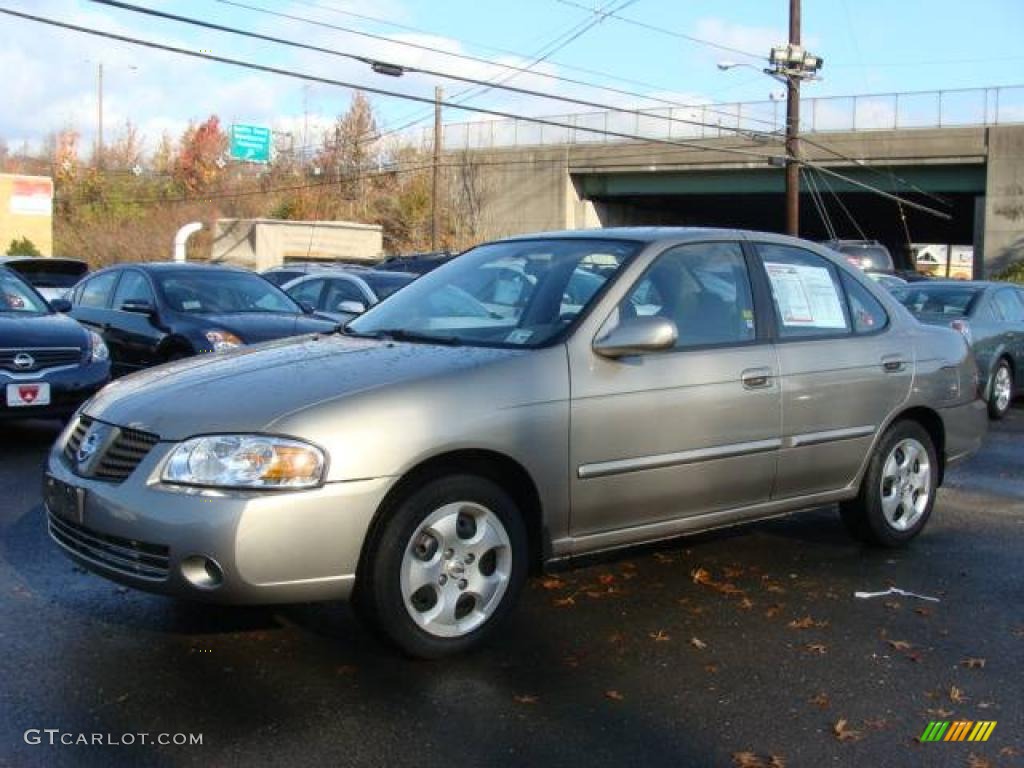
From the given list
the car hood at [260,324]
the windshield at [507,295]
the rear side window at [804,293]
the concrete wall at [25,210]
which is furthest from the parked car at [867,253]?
the concrete wall at [25,210]

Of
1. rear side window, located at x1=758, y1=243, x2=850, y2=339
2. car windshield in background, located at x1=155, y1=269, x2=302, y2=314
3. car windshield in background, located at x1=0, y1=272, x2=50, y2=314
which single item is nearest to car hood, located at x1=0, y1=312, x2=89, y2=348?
car windshield in background, located at x1=0, y1=272, x2=50, y2=314

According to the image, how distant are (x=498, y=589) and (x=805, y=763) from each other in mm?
1391

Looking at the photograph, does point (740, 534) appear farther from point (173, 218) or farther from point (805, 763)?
point (173, 218)

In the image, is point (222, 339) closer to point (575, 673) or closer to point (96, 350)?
point (96, 350)

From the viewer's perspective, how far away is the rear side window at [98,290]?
38.4 ft

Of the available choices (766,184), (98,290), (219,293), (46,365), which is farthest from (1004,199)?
(46,365)

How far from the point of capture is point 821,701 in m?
3.96

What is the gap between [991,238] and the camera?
40.5 meters

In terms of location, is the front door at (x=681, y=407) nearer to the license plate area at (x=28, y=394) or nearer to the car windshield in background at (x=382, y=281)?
the license plate area at (x=28, y=394)

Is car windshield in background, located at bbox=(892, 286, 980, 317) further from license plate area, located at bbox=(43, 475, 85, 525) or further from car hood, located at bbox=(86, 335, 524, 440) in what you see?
license plate area, located at bbox=(43, 475, 85, 525)

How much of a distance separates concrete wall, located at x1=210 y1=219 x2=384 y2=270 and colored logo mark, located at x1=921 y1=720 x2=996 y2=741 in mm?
38453

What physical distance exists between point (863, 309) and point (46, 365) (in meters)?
6.06

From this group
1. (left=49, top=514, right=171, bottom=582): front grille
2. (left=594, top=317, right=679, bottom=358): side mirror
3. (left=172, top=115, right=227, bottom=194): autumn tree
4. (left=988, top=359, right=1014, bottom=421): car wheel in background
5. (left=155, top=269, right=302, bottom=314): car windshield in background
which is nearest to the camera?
(left=49, top=514, right=171, bottom=582): front grille

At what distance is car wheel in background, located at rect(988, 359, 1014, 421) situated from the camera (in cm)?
1234
